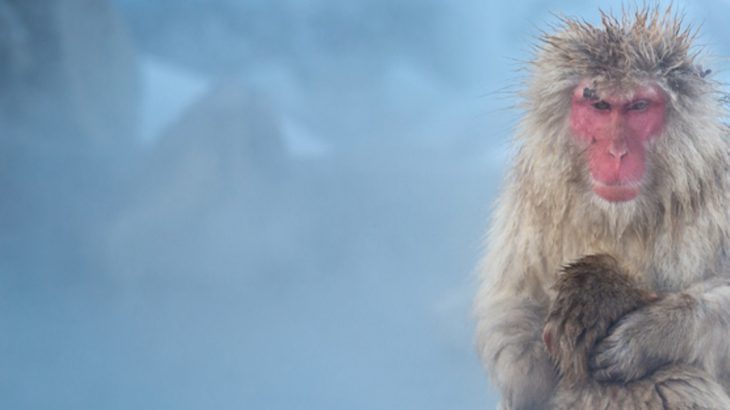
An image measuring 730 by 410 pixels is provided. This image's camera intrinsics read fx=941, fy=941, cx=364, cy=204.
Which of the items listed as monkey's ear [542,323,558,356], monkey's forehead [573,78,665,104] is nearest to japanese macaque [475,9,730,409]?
monkey's forehead [573,78,665,104]

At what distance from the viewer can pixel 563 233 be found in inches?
115

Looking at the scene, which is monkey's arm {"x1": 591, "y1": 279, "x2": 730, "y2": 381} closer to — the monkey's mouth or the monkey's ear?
the monkey's ear

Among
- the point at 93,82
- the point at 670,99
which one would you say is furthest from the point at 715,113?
the point at 93,82

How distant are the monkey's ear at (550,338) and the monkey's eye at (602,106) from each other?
2.22 ft

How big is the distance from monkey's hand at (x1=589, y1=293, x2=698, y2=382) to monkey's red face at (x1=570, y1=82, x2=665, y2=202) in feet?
1.18

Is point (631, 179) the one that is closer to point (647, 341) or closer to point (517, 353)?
point (647, 341)

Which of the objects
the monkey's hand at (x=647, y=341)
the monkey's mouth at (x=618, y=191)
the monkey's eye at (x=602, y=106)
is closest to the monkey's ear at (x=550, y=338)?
the monkey's hand at (x=647, y=341)

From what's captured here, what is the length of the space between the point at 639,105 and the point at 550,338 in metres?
0.75

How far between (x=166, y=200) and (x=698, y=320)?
2.74 m

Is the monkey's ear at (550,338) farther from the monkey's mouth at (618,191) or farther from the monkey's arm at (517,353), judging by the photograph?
the monkey's mouth at (618,191)

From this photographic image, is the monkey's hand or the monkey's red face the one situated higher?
the monkey's red face

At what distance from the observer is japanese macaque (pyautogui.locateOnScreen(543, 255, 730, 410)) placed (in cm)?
247

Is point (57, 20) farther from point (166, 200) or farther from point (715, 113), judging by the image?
point (715, 113)

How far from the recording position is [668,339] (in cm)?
255
